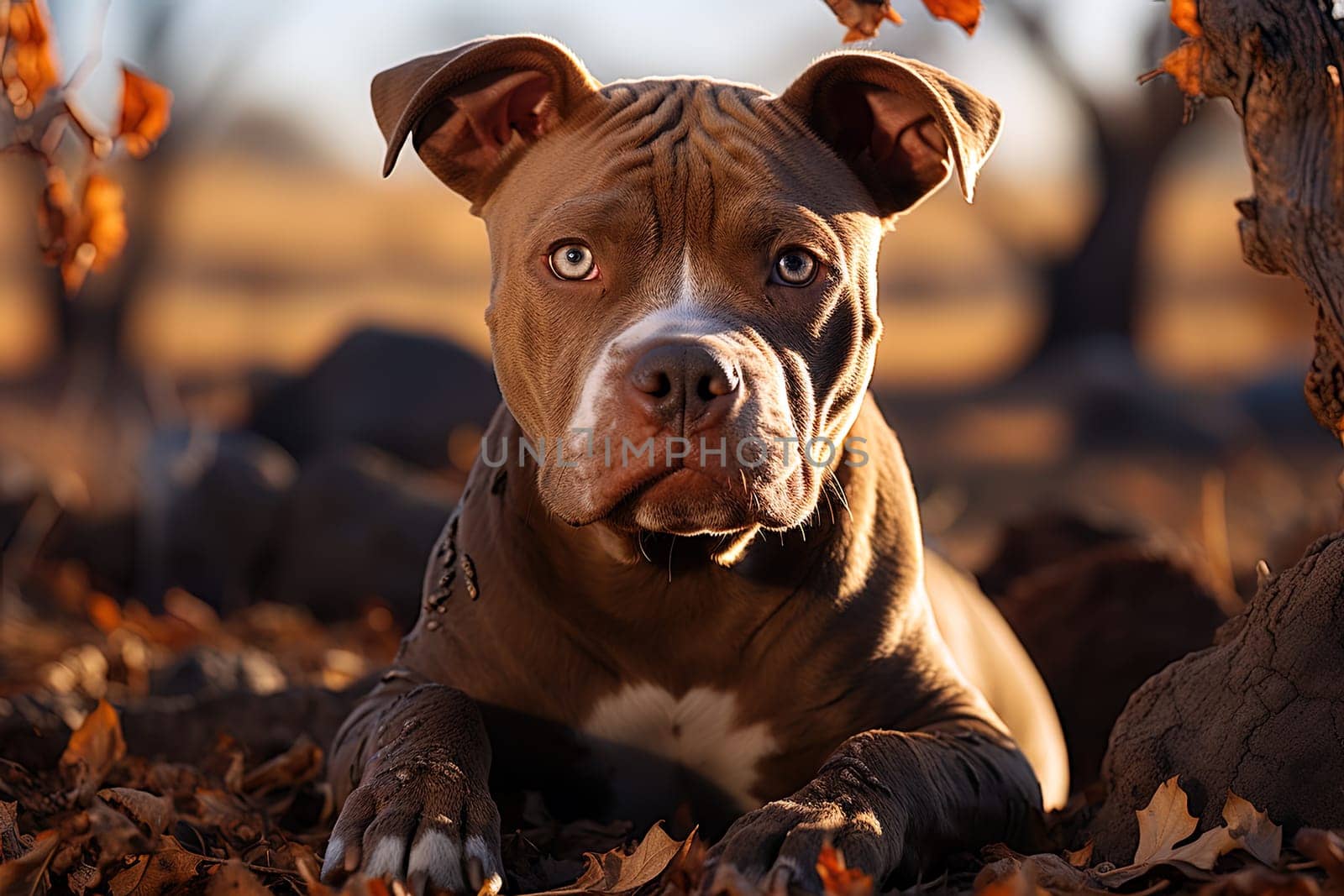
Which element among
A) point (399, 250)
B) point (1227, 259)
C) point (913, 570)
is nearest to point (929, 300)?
point (1227, 259)

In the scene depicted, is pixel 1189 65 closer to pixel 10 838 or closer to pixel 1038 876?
pixel 1038 876

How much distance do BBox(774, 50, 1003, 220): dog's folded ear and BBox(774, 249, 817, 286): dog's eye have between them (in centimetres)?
45

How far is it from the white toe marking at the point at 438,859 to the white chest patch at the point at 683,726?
74 cm

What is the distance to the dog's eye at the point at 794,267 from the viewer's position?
10.8 feet

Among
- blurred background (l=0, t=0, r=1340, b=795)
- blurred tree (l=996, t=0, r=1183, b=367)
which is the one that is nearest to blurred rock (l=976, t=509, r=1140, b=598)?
blurred background (l=0, t=0, r=1340, b=795)

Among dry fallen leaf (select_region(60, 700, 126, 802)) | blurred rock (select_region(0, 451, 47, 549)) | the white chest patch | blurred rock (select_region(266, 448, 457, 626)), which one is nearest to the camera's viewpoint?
the white chest patch

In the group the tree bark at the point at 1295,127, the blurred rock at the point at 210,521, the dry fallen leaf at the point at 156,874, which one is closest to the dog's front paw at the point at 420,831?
the dry fallen leaf at the point at 156,874

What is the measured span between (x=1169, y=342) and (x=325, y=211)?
11544mm

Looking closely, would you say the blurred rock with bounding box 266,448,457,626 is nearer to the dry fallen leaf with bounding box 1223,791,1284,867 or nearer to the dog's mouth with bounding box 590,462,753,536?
the dog's mouth with bounding box 590,462,753,536

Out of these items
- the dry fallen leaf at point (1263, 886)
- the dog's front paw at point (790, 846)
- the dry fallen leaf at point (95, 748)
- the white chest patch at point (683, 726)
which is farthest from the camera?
the dry fallen leaf at point (95, 748)

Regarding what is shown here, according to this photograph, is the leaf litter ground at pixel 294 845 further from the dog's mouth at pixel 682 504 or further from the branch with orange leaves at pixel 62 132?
the branch with orange leaves at pixel 62 132

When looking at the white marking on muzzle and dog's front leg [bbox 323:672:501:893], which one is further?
→ the white marking on muzzle

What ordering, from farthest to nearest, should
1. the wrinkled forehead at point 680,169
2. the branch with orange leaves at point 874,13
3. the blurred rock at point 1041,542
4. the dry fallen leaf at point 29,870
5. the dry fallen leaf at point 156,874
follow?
the blurred rock at point 1041,542, the branch with orange leaves at point 874,13, the wrinkled forehead at point 680,169, the dry fallen leaf at point 156,874, the dry fallen leaf at point 29,870

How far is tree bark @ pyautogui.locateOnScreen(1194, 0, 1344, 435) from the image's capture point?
299 cm
